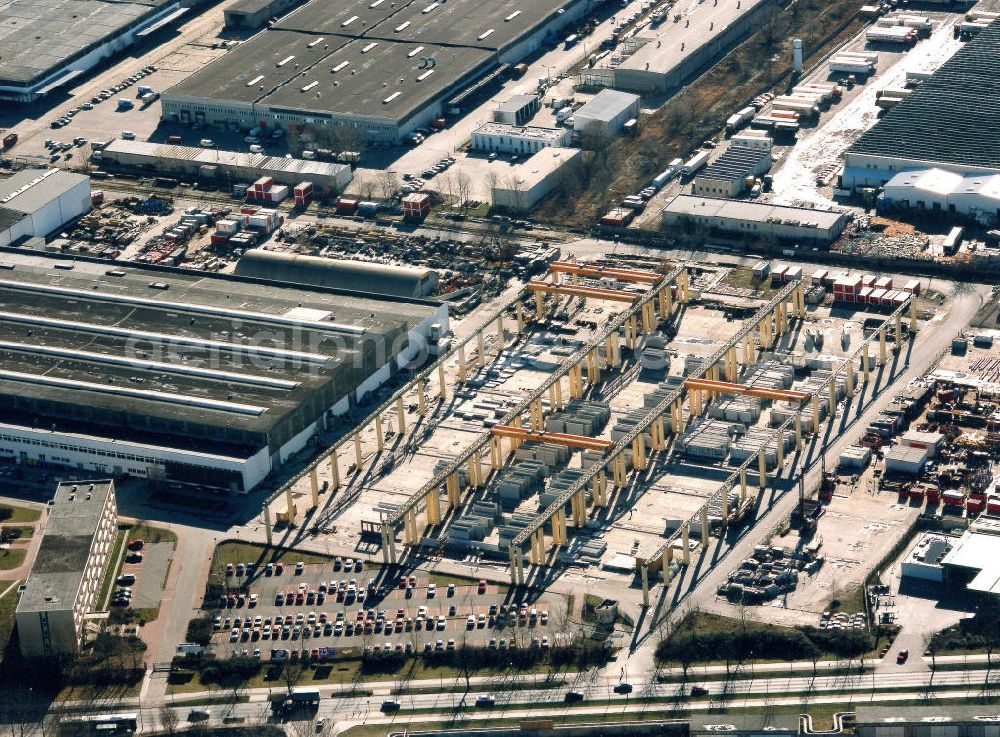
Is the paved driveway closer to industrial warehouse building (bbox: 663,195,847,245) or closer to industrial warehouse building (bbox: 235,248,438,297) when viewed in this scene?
industrial warehouse building (bbox: 235,248,438,297)

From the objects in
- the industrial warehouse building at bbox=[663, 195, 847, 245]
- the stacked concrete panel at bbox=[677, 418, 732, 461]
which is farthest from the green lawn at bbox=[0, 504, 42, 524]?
the industrial warehouse building at bbox=[663, 195, 847, 245]

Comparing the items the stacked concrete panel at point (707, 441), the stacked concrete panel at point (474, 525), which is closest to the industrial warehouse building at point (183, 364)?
the stacked concrete panel at point (474, 525)

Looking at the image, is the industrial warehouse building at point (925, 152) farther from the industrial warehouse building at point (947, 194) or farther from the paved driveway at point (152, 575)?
the paved driveway at point (152, 575)

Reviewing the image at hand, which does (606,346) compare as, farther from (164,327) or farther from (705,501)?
(164,327)

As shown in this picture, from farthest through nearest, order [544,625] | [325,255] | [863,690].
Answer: [325,255] < [544,625] < [863,690]

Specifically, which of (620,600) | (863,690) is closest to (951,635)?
(863,690)
